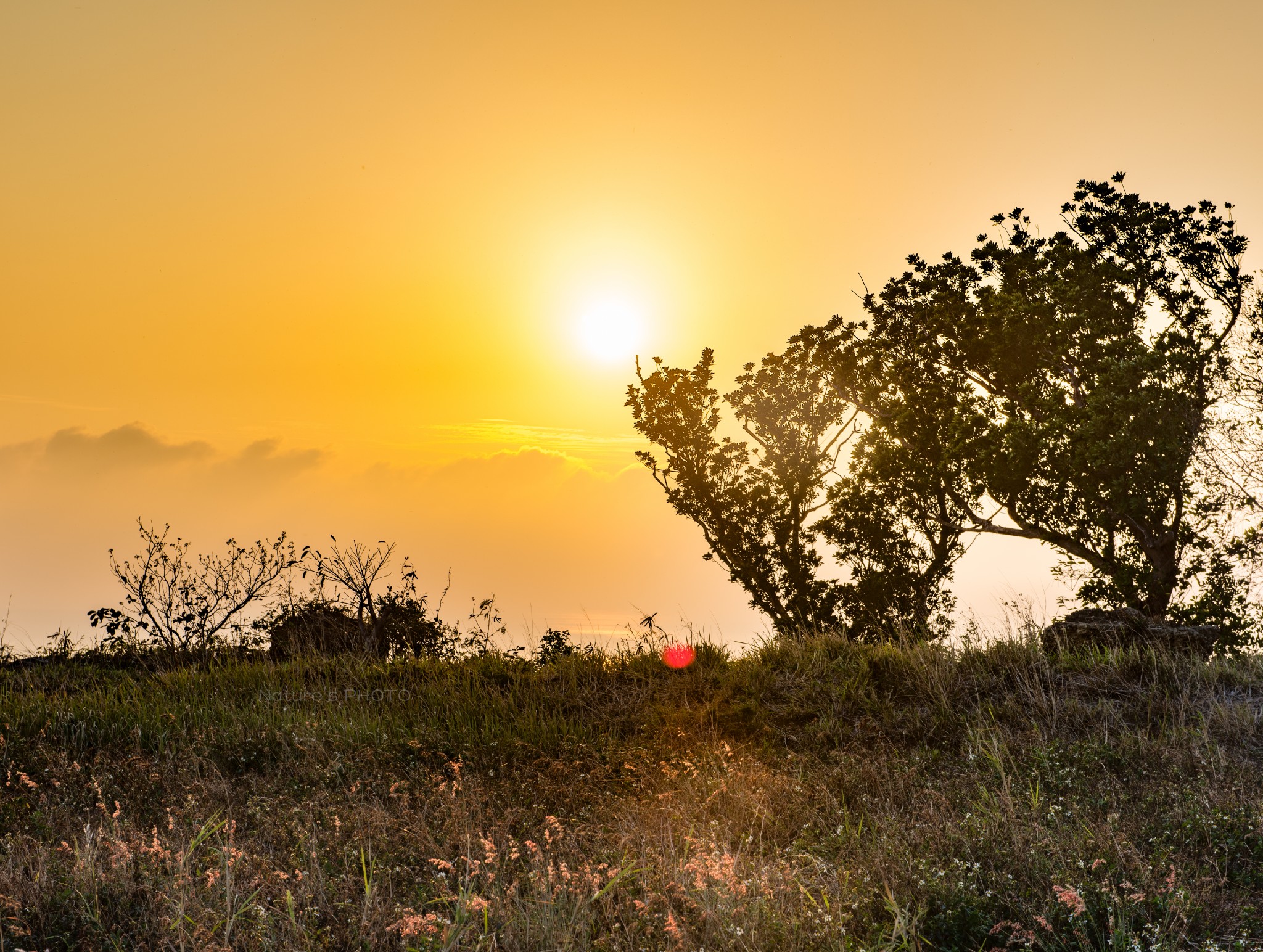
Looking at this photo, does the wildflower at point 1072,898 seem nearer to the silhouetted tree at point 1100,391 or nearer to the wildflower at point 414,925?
the wildflower at point 414,925

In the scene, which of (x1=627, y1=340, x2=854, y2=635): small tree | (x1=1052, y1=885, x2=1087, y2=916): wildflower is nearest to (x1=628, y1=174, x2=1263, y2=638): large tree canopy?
(x1=627, y1=340, x2=854, y2=635): small tree

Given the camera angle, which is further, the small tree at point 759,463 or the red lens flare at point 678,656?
the small tree at point 759,463

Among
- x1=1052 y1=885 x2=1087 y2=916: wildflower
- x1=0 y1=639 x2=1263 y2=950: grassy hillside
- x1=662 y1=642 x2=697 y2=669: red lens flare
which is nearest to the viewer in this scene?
x1=1052 y1=885 x2=1087 y2=916: wildflower

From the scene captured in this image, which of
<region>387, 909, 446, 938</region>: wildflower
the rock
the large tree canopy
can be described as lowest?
<region>387, 909, 446, 938</region>: wildflower

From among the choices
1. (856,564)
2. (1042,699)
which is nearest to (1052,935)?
(1042,699)

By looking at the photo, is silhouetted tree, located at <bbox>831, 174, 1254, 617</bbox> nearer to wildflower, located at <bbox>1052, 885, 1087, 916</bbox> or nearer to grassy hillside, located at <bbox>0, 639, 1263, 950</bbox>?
grassy hillside, located at <bbox>0, 639, 1263, 950</bbox>

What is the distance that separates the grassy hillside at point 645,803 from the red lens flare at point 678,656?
0.58 ft

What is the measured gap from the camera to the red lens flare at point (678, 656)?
11641 millimetres

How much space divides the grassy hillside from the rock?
748 millimetres

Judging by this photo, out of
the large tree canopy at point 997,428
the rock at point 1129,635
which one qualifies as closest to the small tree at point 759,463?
the large tree canopy at point 997,428

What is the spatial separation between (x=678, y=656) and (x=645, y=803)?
3.93 meters

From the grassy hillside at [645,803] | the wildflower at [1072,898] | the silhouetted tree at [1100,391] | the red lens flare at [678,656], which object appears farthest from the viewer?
the silhouetted tree at [1100,391]

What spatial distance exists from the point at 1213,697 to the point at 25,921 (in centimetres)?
1047

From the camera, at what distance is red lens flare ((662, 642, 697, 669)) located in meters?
11.6
